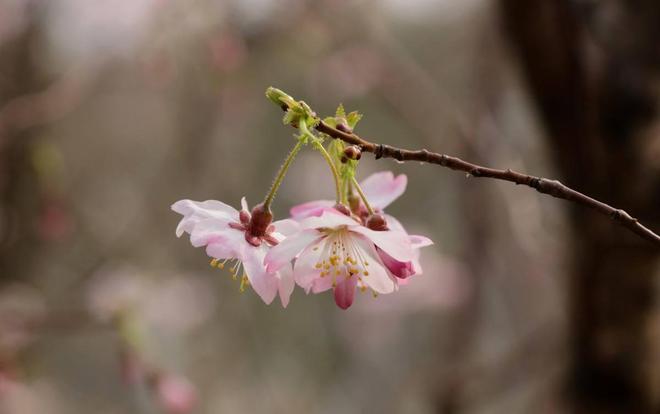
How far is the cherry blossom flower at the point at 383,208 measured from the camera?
548 millimetres

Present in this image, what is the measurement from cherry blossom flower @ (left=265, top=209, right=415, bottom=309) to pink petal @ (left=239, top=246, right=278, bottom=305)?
17 mm

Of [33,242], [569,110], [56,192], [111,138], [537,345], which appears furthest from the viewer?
[111,138]

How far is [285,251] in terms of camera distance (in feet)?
1.75

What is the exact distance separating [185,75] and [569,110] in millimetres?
2369

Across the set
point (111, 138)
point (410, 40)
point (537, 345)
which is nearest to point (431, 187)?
point (410, 40)

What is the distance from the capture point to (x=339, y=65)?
3291 millimetres

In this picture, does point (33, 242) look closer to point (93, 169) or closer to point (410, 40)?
point (93, 169)

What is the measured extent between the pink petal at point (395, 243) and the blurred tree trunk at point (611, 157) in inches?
31.5

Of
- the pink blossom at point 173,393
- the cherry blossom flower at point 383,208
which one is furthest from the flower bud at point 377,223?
the pink blossom at point 173,393

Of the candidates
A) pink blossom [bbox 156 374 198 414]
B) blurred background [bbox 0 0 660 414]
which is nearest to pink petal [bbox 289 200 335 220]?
blurred background [bbox 0 0 660 414]

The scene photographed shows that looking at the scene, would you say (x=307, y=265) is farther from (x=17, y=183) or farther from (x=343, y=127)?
(x=17, y=183)

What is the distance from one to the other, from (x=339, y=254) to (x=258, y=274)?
0.22 ft

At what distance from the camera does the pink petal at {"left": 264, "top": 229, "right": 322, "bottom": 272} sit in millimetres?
531

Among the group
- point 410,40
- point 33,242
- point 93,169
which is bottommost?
point 33,242
